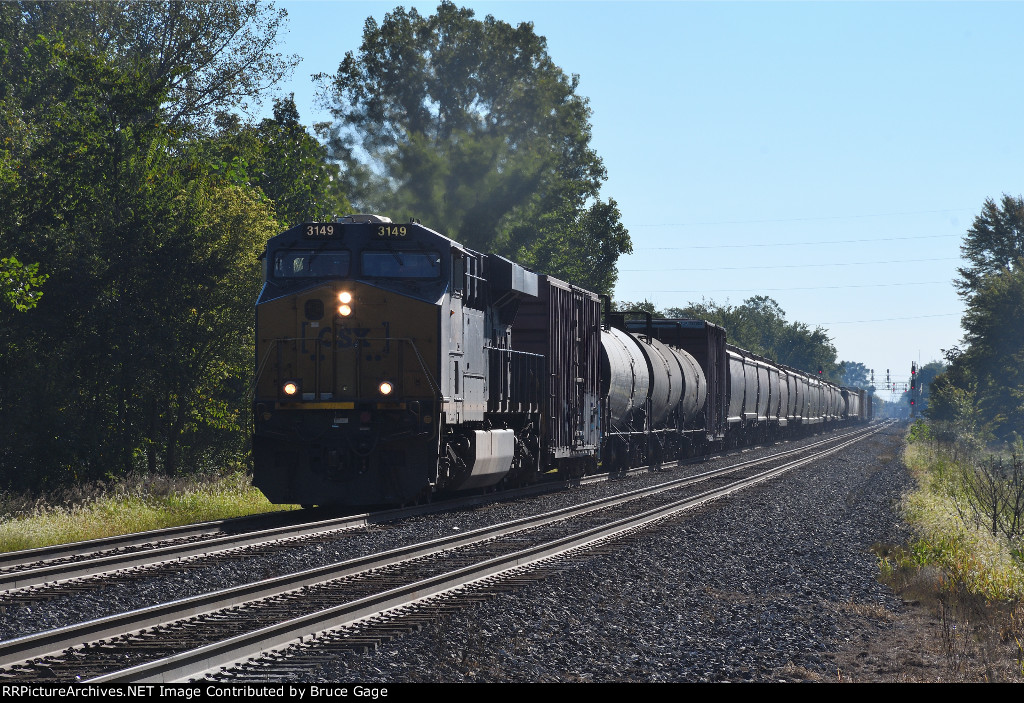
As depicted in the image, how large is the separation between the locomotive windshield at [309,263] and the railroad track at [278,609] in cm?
456

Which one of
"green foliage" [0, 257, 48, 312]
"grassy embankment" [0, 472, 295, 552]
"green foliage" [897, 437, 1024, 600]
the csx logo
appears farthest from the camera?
"green foliage" [0, 257, 48, 312]

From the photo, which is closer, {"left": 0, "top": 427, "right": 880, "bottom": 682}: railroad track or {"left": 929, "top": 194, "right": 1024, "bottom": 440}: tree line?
{"left": 0, "top": 427, "right": 880, "bottom": 682}: railroad track

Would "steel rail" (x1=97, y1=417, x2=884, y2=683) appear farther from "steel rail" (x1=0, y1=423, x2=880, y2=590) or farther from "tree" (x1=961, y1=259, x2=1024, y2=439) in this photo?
"tree" (x1=961, y1=259, x2=1024, y2=439)

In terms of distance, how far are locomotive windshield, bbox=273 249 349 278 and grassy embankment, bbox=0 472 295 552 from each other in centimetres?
371

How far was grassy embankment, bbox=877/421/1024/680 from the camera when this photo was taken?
24.0 feet

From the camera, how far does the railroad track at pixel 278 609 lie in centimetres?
636

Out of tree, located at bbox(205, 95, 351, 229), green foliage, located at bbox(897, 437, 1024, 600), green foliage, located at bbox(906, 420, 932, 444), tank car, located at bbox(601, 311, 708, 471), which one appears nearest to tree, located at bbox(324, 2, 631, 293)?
tree, located at bbox(205, 95, 351, 229)

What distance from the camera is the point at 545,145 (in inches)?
1898

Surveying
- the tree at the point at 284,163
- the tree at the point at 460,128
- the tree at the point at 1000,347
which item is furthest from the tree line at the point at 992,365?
the tree at the point at 284,163

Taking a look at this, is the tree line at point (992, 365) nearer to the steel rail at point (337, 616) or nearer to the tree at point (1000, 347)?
the tree at point (1000, 347)

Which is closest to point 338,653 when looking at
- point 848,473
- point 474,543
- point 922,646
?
point 922,646

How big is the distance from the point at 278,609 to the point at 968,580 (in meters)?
6.35

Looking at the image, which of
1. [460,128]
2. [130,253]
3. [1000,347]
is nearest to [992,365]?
[1000,347]

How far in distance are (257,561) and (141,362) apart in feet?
37.6
